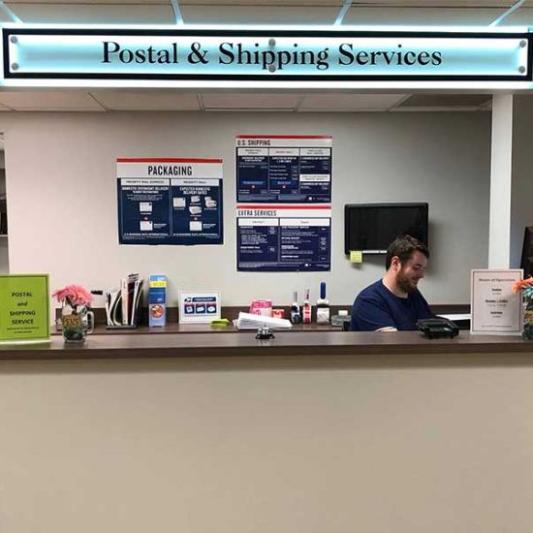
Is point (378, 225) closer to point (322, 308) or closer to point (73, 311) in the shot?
point (322, 308)

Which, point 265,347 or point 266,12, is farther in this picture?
point 266,12

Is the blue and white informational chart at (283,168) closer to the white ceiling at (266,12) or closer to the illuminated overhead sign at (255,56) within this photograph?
the white ceiling at (266,12)

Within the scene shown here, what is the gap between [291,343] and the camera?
1.58 m

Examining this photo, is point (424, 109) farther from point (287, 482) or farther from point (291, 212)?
point (287, 482)

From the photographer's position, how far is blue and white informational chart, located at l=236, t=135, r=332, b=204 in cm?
377

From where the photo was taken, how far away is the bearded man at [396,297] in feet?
7.27

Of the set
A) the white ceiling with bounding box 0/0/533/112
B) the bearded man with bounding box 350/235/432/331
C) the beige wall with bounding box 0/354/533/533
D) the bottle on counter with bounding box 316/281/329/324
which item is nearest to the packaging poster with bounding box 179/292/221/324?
the bottle on counter with bounding box 316/281/329/324

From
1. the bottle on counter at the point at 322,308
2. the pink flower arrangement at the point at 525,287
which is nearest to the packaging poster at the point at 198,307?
the bottle on counter at the point at 322,308

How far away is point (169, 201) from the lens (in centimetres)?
376

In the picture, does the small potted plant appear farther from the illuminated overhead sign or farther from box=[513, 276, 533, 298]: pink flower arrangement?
box=[513, 276, 533, 298]: pink flower arrangement

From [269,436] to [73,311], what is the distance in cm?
73

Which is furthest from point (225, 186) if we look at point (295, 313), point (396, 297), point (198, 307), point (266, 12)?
point (396, 297)

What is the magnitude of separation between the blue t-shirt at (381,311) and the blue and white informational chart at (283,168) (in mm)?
1621

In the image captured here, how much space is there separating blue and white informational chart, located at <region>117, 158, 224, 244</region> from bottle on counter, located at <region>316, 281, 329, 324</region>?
32.8 inches
